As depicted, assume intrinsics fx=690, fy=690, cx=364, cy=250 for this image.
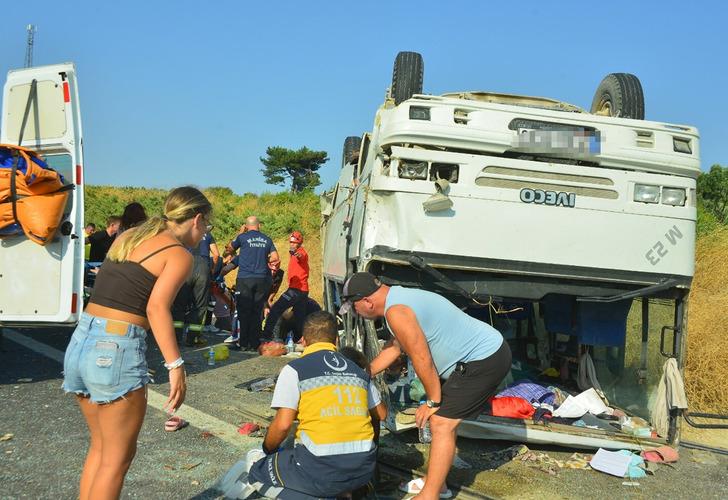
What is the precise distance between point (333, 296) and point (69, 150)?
10.8 ft

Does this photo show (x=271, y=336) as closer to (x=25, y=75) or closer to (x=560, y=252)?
(x=25, y=75)

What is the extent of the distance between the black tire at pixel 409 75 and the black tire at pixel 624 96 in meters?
1.81

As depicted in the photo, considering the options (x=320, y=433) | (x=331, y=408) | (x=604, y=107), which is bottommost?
(x=320, y=433)

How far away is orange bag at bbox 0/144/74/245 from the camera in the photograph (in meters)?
6.00

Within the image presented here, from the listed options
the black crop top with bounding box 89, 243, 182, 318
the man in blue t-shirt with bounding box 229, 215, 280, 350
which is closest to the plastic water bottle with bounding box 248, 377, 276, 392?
the man in blue t-shirt with bounding box 229, 215, 280, 350

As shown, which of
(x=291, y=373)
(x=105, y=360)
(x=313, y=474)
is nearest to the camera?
(x=105, y=360)

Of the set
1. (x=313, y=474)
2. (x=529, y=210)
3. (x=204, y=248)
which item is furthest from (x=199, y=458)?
(x=204, y=248)

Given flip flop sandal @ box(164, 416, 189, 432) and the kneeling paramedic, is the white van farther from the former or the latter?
the kneeling paramedic

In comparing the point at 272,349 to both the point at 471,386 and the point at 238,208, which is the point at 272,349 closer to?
the point at 471,386

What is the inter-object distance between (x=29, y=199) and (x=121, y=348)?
3.64 m

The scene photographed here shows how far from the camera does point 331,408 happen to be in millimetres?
3477

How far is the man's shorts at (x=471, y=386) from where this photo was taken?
402 centimetres

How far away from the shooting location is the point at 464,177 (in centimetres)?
516

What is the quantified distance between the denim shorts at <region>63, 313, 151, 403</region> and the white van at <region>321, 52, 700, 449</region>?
96.0 inches
